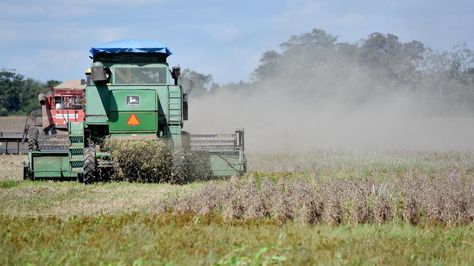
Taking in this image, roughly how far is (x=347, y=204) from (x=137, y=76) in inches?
402

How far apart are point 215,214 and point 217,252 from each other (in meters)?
3.59

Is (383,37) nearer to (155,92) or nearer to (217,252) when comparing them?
Result: (155,92)

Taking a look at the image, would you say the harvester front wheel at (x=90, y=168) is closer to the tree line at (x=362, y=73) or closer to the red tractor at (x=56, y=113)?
the red tractor at (x=56, y=113)

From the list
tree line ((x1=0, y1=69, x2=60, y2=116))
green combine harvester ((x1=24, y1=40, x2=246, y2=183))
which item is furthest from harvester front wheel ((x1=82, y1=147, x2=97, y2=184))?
tree line ((x1=0, y1=69, x2=60, y2=116))

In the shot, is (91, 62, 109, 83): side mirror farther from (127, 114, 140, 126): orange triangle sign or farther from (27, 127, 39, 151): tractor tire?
(27, 127, 39, 151): tractor tire

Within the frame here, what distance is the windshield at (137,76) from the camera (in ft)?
69.8

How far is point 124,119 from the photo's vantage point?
20625 mm

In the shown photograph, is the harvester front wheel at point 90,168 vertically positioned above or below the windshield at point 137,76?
below

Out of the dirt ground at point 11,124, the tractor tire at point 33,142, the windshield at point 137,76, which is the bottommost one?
the dirt ground at point 11,124

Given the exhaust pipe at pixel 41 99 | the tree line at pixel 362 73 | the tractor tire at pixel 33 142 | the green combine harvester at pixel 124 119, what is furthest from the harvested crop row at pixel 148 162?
the tree line at pixel 362 73

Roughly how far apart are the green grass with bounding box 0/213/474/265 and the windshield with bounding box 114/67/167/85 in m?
9.34

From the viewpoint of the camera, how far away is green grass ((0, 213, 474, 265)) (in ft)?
28.8

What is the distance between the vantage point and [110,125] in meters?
20.6

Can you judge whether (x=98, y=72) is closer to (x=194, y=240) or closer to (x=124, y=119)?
(x=124, y=119)
